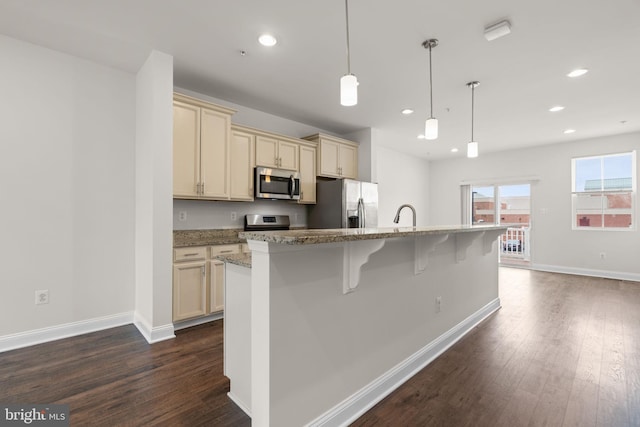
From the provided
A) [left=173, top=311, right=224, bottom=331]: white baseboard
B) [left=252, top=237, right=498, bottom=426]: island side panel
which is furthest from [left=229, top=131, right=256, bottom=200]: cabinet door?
[left=252, top=237, right=498, bottom=426]: island side panel

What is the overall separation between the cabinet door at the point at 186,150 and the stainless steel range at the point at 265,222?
935mm

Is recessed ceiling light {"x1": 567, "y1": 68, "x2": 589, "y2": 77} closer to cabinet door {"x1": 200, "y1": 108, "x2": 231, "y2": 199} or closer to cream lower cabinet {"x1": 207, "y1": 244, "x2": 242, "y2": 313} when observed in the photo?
cabinet door {"x1": 200, "y1": 108, "x2": 231, "y2": 199}

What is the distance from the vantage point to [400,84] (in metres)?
3.37

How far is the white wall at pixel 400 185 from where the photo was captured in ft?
21.2

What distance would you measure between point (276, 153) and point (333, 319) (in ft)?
9.42

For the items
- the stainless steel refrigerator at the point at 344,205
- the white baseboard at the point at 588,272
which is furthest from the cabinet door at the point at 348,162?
the white baseboard at the point at 588,272

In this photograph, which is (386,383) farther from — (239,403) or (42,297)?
(42,297)

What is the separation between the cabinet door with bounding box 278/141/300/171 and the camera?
405cm

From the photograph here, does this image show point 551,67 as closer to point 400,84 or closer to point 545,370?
point 400,84

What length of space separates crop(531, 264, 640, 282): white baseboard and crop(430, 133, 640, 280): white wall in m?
0.01

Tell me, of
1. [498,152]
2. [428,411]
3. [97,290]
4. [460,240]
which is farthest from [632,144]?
[97,290]

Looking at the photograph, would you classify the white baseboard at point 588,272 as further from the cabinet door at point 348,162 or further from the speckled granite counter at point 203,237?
the speckled granite counter at point 203,237

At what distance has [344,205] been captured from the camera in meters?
4.21

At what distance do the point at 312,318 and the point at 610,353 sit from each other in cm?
270
